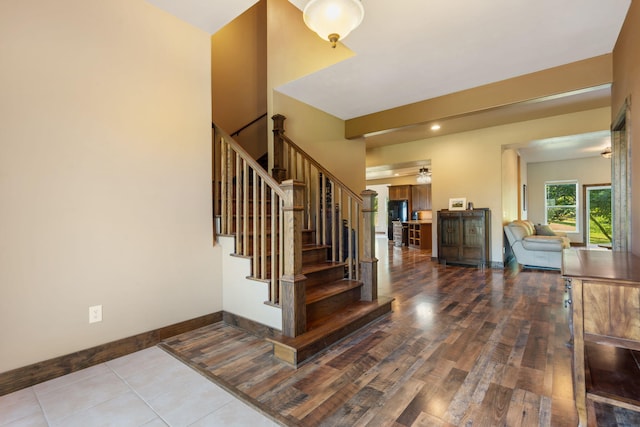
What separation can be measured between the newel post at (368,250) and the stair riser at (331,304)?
12cm

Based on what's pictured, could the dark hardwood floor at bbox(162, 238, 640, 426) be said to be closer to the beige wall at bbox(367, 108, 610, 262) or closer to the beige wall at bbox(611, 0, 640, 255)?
the beige wall at bbox(611, 0, 640, 255)

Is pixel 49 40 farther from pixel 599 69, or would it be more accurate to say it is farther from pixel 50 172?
pixel 599 69

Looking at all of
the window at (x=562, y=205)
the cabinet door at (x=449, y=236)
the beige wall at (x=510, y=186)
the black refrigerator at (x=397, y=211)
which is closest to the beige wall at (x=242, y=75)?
the cabinet door at (x=449, y=236)

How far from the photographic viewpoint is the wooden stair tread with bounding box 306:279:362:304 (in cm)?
271

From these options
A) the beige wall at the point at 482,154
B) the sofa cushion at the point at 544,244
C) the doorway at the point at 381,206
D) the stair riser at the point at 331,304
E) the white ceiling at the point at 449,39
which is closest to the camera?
the white ceiling at the point at 449,39

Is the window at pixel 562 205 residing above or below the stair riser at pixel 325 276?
above

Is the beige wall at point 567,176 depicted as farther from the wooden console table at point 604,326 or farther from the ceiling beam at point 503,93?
the wooden console table at point 604,326

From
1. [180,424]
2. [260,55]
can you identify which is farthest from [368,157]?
[180,424]

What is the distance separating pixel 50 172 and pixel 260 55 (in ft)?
12.6

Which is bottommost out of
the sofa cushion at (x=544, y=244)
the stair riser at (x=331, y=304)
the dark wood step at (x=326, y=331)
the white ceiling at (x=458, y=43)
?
the dark wood step at (x=326, y=331)

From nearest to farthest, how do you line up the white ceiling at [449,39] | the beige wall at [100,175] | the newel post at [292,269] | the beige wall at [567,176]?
the beige wall at [100,175] → the newel post at [292,269] → the white ceiling at [449,39] → the beige wall at [567,176]

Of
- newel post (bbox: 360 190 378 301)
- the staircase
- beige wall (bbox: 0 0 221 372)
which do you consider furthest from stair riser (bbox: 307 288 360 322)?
beige wall (bbox: 0 0 221 372)

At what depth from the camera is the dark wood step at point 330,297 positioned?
2650 millimetres

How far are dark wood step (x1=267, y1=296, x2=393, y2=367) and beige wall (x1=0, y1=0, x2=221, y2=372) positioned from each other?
1.06 meters
